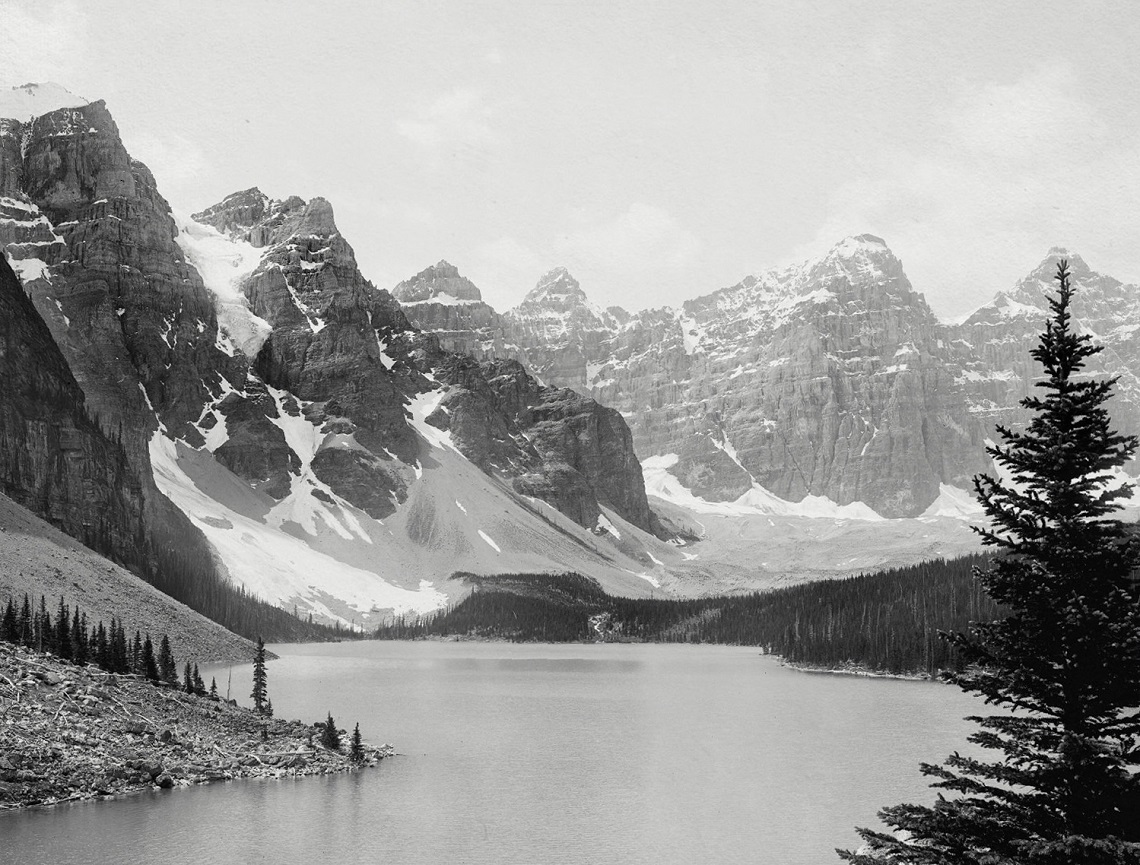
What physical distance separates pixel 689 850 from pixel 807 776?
21.4m

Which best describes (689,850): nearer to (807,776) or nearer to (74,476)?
(807,776)

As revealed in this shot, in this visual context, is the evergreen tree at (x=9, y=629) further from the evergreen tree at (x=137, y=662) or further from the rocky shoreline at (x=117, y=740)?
the evergreen tree at (x=137, y=662)

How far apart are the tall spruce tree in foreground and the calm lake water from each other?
27.3 metres

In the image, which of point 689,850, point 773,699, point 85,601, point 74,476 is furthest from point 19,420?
point 689,850

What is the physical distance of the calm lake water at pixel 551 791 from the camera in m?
47.3

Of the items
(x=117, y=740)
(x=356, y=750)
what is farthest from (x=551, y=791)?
(x=117, y=740)

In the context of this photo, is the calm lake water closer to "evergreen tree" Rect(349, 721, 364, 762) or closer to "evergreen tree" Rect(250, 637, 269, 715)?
"evergreen tree" Rect(349, 721, 364, 762)

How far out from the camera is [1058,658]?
20.9 m

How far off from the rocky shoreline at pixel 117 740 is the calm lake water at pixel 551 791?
1.35 meters

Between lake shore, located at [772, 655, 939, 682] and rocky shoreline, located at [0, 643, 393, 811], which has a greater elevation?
rocky shoreline, located at [0, 643, 393, 811]

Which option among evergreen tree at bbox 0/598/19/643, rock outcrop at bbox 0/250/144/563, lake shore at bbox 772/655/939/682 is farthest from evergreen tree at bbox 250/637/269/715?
rock outcrop at bbox 0/250/144/563

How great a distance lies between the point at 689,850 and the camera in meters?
49.1

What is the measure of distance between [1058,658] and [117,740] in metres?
50.5

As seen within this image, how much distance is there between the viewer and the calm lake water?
1864 inches
